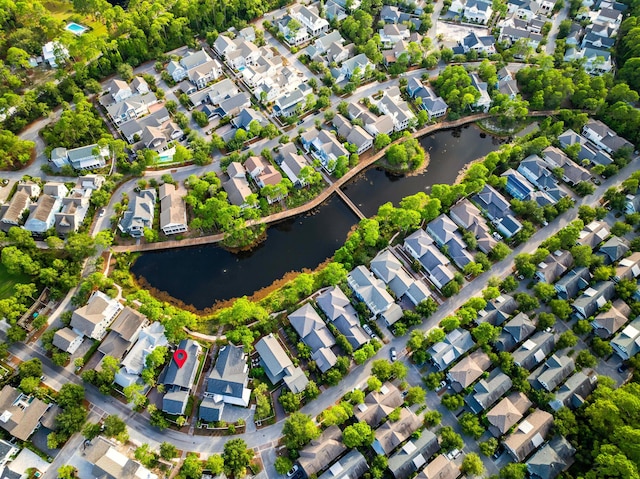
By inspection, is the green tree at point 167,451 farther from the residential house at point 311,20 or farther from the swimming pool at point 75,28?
the swimming pool at point 75,28

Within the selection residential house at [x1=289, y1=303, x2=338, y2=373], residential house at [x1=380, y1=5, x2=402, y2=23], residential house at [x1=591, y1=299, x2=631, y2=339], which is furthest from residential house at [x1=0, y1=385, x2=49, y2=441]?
residential house at [x1=380, y1=5, x2=402, y2=23]

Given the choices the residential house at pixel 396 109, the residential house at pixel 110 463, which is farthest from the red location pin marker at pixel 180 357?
the residential house at pixel 396 109

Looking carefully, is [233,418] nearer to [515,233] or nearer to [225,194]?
[225,194]

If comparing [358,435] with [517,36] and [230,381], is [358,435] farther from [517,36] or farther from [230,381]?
[517,36]

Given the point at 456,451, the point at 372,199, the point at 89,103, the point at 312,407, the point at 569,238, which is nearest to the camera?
the point at 456,451

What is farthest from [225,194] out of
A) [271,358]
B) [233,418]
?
[233,418]

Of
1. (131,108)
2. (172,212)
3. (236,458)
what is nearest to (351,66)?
(131,108)
